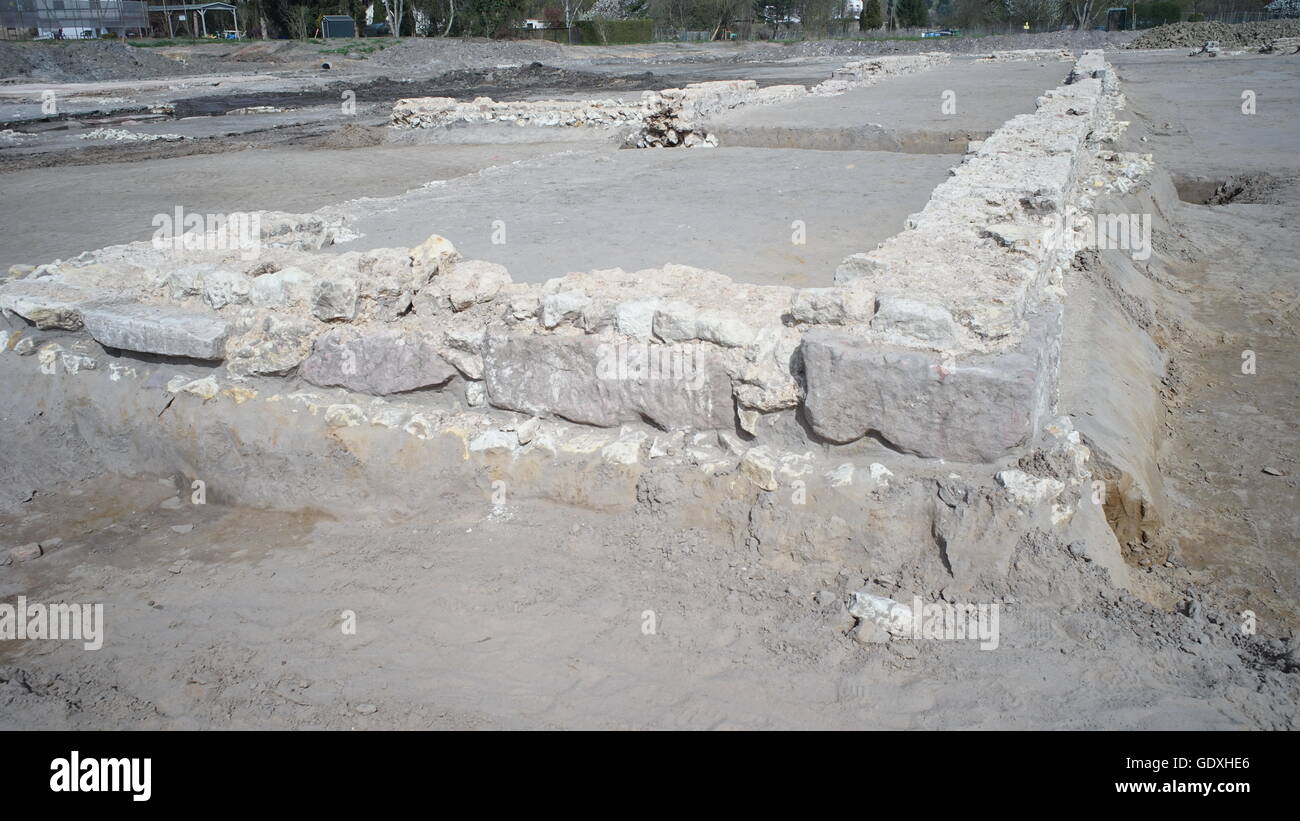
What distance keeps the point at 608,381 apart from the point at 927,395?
127 centimetres

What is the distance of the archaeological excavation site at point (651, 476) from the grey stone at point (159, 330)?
0.02 meters

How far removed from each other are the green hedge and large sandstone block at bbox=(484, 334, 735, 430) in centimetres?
4619

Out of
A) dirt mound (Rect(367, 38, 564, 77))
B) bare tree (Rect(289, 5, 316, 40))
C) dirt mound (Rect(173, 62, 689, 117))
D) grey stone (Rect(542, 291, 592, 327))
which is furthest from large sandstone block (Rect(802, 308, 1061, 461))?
bare tree (Rect(289, 5, 316, 40))

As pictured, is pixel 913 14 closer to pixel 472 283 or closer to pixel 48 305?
pixel 472 283

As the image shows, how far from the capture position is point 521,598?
10.6ft

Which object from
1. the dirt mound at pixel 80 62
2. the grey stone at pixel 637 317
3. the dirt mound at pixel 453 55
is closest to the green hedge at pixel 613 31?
the dirt mound at pixel 453 55

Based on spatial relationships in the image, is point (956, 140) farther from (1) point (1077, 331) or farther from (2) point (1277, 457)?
(2) point (1277, 457)

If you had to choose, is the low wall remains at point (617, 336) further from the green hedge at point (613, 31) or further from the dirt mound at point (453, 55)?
the green hedge at point (613, 31)

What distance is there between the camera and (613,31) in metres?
47.0

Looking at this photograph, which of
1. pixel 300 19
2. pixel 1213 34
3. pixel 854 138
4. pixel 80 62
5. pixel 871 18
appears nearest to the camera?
pixel 854 138

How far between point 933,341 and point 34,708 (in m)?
3.20

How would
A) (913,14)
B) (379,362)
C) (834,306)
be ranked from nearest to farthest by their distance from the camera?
(834,306) < (379,362) < (913,14)

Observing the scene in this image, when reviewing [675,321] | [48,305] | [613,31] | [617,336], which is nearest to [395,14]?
[613,31]
